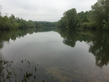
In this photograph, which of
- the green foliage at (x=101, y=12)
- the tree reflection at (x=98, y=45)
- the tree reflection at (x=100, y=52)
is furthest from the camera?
the green foliage at (x=101, y=12)

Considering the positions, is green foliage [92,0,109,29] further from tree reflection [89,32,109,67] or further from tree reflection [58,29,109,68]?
tree reflection [89,32,109,67]

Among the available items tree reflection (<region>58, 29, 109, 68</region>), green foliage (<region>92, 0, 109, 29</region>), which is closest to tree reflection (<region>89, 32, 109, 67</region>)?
tree reflection (<region>58, 29, 109, 68</region>)

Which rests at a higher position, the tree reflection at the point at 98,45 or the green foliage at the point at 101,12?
the green foliage at the point at 101,12

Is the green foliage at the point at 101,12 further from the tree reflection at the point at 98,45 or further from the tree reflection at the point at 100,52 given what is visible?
the tree reflection at the point at 100,52

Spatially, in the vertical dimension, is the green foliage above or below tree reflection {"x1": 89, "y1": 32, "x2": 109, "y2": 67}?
above

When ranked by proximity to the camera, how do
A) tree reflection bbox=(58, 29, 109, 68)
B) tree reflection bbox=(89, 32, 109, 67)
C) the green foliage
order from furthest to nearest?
1. the green foliage
2. tree reflection bbox=(58, 29, 109, 68)
3. tree reflection bbox=(89, 32, 109, 67)

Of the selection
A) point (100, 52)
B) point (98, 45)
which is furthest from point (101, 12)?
point (100, 52)

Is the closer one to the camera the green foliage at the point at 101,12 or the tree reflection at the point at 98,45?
the tree reflection at the point at 98,45

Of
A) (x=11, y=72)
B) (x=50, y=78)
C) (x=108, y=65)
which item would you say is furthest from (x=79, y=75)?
(x=11, y=72)

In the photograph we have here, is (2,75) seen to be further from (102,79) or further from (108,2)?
Answer: (108,2)

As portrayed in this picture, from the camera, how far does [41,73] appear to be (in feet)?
25.0

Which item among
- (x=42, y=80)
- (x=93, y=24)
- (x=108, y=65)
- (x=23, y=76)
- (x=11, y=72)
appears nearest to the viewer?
(x=42, y=80)

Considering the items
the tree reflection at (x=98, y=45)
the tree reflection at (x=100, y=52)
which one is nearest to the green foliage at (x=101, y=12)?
the tree reflection at (x=98, y=45)

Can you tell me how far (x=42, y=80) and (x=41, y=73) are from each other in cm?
110
